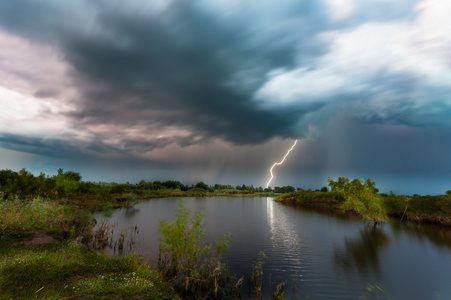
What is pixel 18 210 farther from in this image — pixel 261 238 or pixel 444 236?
pixel 444 236

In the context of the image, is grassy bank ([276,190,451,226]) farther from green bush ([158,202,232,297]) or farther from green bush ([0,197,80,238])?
green bush ([0,197,80,238])

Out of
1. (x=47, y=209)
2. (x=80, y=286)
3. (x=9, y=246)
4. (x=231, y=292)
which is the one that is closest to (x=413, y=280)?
(x=231, y=292)

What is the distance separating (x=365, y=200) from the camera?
46562mm

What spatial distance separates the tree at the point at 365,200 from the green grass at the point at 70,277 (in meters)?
47.2

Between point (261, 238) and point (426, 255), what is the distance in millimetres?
21989

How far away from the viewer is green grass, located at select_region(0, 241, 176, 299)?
10508 millimetres

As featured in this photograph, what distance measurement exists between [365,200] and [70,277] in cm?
5385

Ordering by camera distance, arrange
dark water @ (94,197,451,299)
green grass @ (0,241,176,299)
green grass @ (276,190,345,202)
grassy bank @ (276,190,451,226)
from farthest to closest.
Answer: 1. green grass @ (276,190,345,202)
2. grassy bank @ (276,190,451,226)
3. dark water @ (94,197,451,299)
4. green grass @ (0,241,176,299)

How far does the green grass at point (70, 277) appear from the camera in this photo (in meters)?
10.5

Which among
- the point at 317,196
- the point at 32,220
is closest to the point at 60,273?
the point at 32,220

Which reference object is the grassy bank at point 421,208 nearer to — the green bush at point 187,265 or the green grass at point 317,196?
the green grass at point 317,196

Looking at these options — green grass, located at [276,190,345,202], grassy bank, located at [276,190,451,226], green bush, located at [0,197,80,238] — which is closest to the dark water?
green bush, located at [0,197,80,238]

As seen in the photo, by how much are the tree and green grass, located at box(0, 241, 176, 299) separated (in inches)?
1857

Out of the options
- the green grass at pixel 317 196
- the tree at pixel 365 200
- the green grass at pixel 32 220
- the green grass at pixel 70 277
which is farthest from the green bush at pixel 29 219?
the green grass at pixel 317 196
